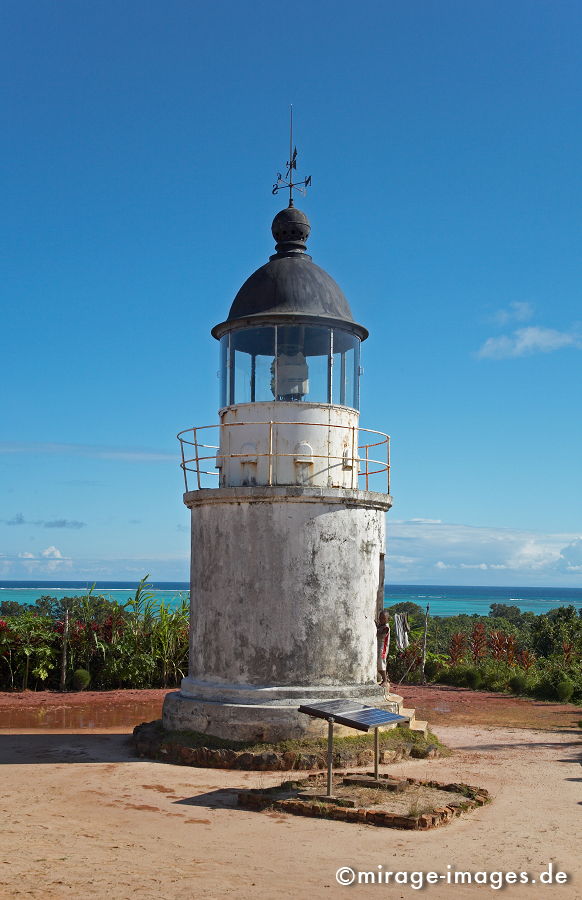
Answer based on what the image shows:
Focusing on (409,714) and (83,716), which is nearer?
(409,714)

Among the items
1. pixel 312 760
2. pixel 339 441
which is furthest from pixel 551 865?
pixel 339 441

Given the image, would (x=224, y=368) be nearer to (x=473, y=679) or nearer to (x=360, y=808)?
(x=360, y=808)

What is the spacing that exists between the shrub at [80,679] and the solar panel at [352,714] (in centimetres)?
A: 1038

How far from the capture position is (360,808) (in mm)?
9828

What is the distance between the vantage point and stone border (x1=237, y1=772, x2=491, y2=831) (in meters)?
9.31

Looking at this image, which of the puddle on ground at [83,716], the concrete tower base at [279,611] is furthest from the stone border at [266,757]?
the puddle on ground at [83,716]

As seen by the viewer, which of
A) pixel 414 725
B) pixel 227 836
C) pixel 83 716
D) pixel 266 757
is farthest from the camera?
pixel 83 716

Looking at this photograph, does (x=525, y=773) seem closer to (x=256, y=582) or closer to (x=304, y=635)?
(x=304, y=635)

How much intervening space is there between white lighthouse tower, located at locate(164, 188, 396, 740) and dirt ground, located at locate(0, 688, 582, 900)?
1.36m

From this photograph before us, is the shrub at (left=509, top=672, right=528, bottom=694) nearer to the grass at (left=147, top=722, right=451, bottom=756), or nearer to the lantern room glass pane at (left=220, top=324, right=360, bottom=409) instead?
the grass at (left=147, top=722, right=451, bottom=756)

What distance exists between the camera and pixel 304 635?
13.2 meters

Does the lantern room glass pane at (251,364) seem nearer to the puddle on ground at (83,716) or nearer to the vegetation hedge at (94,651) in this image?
the puddle on ground at (83,716)

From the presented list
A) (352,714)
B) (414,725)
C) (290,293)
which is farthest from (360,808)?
(290,293)

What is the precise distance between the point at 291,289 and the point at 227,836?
827 cm
